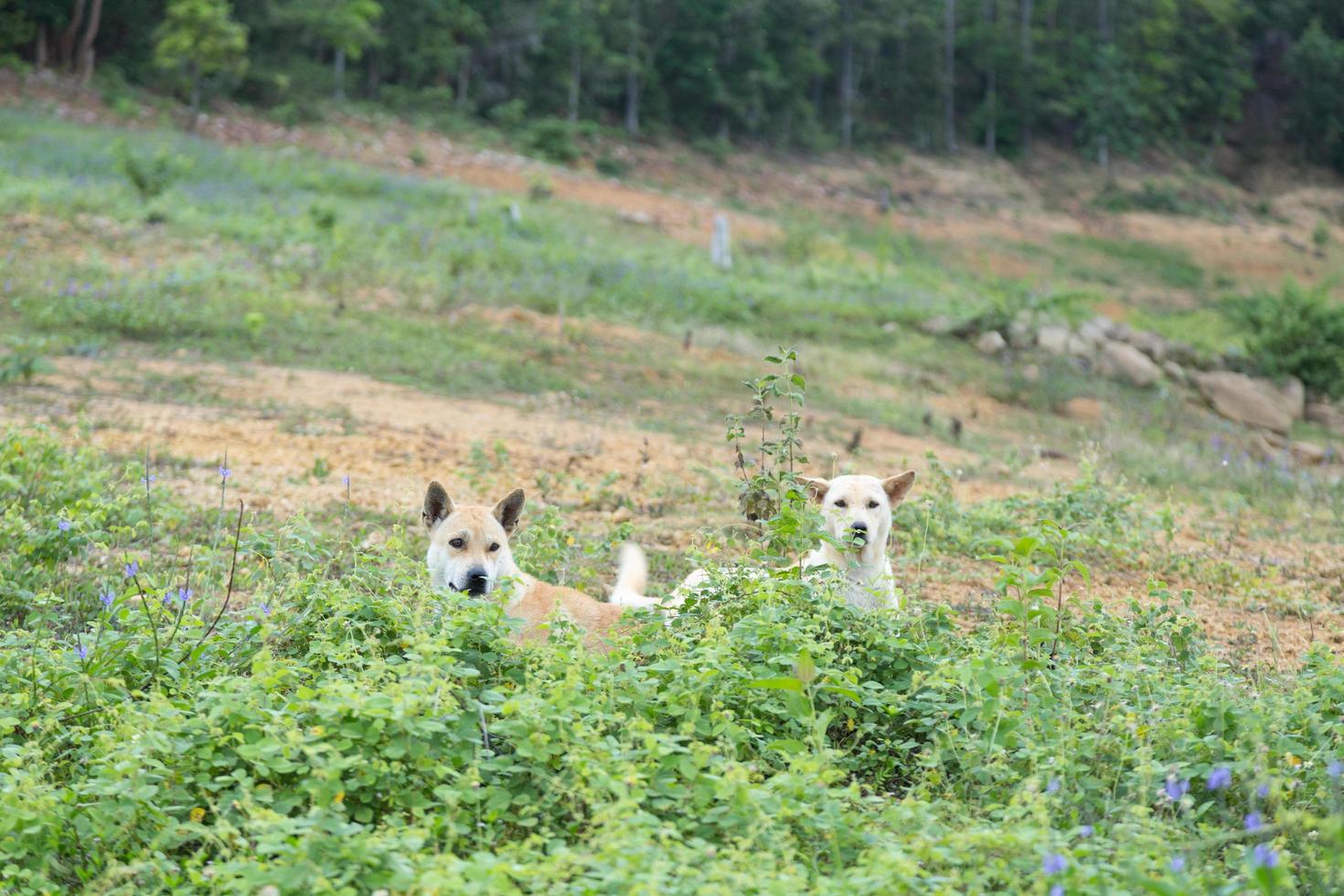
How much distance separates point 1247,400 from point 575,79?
3371cm

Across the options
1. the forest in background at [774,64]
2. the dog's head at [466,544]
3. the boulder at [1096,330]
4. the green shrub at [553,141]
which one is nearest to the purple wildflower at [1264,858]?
the dog's head at [466,544]

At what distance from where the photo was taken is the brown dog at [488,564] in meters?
5.20

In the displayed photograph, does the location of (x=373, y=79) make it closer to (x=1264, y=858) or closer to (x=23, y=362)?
(x=23, y=362)

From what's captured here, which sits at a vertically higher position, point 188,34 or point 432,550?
point 188,34

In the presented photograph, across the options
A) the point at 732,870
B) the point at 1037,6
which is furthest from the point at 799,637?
the point at 1037,6

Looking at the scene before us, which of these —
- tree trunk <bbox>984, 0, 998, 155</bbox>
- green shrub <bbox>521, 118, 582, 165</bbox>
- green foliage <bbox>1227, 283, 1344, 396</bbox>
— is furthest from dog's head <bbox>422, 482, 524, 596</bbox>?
tree trunk <bbox>984, 0, 998, 155</bbox>

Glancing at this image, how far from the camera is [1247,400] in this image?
16844 mm

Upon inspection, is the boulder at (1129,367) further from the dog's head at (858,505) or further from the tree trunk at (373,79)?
the tree trunk at (373,79)

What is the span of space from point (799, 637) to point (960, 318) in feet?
52.5

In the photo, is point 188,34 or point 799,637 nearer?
point 799,637

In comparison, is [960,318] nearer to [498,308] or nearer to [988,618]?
[498,308]

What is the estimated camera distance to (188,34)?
3216cm

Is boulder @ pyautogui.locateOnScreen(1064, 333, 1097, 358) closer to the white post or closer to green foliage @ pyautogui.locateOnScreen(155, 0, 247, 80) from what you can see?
the white post

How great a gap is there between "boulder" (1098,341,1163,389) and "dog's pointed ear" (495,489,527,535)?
45.2 ft
